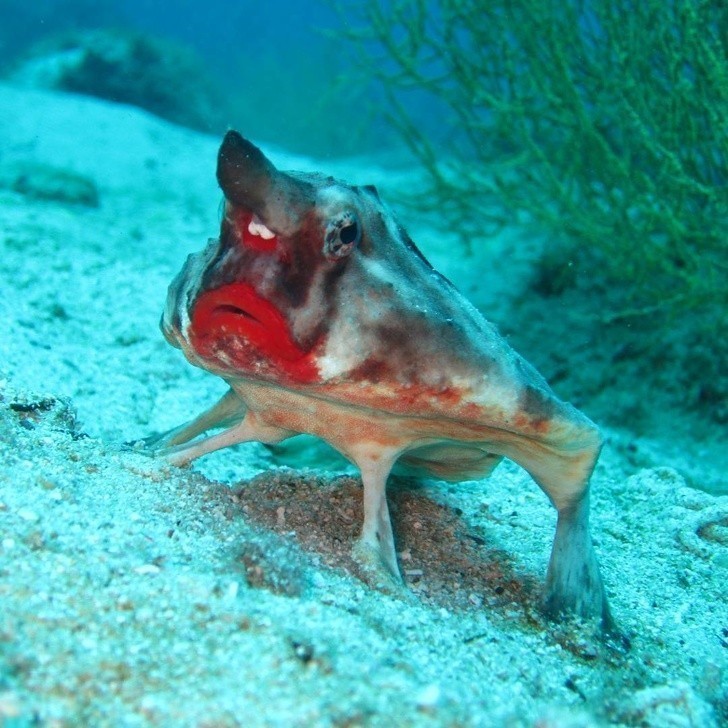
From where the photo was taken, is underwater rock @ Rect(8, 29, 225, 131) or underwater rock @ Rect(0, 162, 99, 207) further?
underwater rock @ Rect(8, 29, 225, 131)

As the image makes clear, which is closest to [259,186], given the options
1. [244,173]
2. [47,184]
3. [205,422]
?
[244,173]

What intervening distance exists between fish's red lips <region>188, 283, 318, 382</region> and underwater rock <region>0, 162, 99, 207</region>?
7.89 m

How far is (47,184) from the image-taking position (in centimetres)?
927

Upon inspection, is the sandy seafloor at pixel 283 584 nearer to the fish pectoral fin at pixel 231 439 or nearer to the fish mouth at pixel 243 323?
the fish pectoral fin at pixel 231 439

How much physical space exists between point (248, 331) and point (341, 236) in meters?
0.46

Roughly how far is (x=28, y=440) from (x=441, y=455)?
1772 mm

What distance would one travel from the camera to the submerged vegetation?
5.31 m

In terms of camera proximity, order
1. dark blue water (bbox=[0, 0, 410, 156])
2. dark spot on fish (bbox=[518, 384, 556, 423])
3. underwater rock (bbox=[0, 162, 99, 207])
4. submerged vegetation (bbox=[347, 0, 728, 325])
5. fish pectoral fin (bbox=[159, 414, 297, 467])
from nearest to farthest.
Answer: dark spot on fish (bbox=[518, 384, 556, 423]) < fish pectoral fin (bbox=[159, 414, 297, 467]) < submerged vegetation (bbox=[347, 0, 728, 325]) < underwater rock (bbox=[0, 162, 99, 207]) < dark blue water (bbox=[0, 0, 410, 156])

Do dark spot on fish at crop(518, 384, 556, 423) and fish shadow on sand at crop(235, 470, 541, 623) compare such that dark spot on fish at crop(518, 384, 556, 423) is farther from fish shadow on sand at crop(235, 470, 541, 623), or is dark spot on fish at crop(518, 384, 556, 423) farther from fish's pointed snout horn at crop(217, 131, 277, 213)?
fish's pointed snout horn at crop(217, 131, 277, 213)

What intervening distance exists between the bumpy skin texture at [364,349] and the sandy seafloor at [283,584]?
0.32m

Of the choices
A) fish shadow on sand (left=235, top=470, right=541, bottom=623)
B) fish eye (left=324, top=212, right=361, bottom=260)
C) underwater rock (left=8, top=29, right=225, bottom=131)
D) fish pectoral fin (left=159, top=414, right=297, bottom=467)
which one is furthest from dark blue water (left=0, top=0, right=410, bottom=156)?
fish eye (left=324, top=212, right=361, bottom=260)

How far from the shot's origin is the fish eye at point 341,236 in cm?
228

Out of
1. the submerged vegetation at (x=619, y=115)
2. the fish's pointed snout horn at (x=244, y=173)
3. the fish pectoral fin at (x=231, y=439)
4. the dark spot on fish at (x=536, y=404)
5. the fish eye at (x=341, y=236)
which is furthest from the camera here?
the submerged vegetation at (x=619, y=115)

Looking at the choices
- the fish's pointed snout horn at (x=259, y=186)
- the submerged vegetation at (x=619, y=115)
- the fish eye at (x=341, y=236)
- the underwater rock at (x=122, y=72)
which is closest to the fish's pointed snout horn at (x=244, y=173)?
the fish's pointed snout horn at (x=259, y=186)
